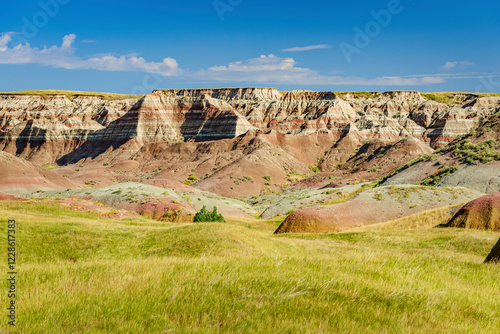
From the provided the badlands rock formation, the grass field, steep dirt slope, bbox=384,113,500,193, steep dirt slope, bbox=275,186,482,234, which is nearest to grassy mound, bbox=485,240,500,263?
the grass field

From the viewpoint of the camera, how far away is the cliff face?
365ft

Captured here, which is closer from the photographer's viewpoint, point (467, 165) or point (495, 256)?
point (495, 256)

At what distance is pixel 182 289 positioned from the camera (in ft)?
17.9

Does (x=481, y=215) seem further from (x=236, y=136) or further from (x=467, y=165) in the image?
(x=236, y=136)

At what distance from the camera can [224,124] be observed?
371 feet

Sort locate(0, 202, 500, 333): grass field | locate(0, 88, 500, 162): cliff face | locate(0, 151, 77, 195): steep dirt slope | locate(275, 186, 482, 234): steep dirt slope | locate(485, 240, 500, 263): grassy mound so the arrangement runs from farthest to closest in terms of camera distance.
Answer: locate(0, 88, 500, 162): cliff face, locate(0, 151, 77, 195): steep dirt slope, locate(275, 186, 482, 234): steep dirt slope, locate(485, 240, 500, 263): grassy mound, locate(0, 202, 500, 333): grass field

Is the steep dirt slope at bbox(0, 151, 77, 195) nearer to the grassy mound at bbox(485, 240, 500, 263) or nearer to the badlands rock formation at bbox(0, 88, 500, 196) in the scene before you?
the badlands rock formation at bbox(0, 88, 500, 196)

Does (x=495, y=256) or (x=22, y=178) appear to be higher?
(x=495, y=256)

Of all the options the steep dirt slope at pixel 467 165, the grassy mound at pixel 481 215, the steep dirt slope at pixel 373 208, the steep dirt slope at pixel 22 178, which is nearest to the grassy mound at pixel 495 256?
the grassy mound at pixel 481 215

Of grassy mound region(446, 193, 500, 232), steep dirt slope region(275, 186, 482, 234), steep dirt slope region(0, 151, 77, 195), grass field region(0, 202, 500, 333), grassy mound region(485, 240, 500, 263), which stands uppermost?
grass field region(0, 202, 500, 333)

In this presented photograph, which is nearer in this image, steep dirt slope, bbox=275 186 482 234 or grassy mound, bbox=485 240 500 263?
grassy mound, bbox=485 240 500 263

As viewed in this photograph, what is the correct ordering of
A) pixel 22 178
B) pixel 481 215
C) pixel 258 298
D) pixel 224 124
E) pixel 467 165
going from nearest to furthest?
pixel 258 298 < pixel 481 215 < pixel 467 165 < pixel 22 178 < pixel 224 124

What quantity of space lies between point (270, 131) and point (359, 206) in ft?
232

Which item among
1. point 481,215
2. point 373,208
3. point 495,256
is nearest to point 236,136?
point 373,208
